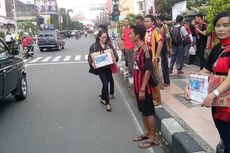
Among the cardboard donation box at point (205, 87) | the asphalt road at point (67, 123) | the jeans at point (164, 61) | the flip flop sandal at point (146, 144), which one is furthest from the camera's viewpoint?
the jeans at point (164, 61)

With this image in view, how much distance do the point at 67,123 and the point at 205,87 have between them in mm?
3993

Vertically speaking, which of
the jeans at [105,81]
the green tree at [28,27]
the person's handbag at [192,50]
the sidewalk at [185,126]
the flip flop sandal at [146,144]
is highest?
the green tree at [28,27]

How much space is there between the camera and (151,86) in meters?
5.38

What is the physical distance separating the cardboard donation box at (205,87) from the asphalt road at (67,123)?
1928 mm

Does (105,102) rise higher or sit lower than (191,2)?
lower

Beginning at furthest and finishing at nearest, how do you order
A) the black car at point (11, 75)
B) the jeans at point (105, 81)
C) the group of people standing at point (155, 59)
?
the jeans at point (105, 81), the black car at point (11, 75), the group of people standing at point (155, 59)

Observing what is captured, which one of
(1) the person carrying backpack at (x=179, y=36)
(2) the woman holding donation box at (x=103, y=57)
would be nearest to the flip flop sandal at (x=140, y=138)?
(2) the woman holding donation box at (x=103, y=57)

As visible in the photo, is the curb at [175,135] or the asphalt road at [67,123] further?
the asphalt road at [67,123]

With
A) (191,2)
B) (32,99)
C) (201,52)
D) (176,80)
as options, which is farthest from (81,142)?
(191,2)

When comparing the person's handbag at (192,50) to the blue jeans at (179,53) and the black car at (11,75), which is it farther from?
the black car at (11,75)

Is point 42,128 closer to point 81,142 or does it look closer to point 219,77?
point 81,142

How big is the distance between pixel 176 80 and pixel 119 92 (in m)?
1.62

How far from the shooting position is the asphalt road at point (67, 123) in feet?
18.2

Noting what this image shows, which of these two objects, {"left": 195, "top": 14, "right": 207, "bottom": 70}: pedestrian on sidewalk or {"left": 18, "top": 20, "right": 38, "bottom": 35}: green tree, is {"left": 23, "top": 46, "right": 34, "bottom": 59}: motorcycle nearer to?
{"left": 195, "top": 14, "right": 207, "bottom": 70}: pedestrian on sidewalk
